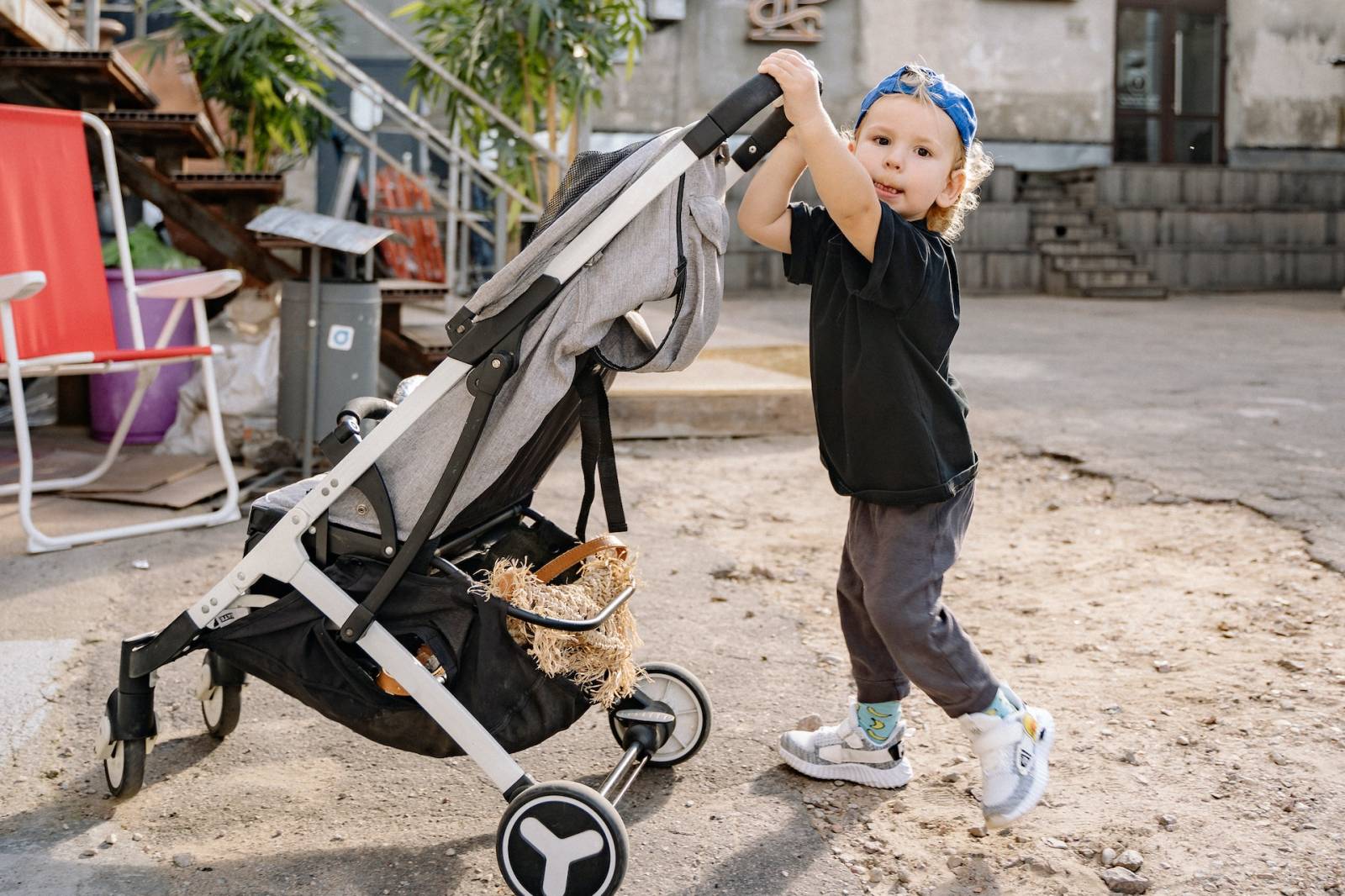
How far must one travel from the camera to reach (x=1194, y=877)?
1854mm

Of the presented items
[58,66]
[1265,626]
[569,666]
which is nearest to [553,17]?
[58,66]

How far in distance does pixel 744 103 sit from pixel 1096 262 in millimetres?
12132

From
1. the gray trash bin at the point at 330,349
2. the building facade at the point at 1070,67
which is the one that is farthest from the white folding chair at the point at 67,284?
the building facade at the point at 1070,67

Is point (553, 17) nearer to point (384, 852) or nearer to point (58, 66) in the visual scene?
point (58, 66)

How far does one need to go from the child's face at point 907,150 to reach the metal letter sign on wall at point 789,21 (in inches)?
466

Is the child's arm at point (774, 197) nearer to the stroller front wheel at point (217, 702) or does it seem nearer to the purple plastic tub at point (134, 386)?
the stroller front wheel at point (217, 702)

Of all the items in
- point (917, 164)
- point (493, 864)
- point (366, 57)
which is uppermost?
point (366, 57)

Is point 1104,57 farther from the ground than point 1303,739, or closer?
farther from the ground

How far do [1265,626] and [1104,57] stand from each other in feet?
42.4

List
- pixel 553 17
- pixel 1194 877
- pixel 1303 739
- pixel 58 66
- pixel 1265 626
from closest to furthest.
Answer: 1. pixel 1194 877
2. pixel 1303 739
3. pixel 1265 626
4. pixel 58 66
5. pixel 553 17

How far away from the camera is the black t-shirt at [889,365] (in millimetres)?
1917

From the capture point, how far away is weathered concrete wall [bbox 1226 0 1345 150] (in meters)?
14.6

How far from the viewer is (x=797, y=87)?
70.0 inches

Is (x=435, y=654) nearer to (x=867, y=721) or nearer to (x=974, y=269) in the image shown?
(x=867, y=721)
